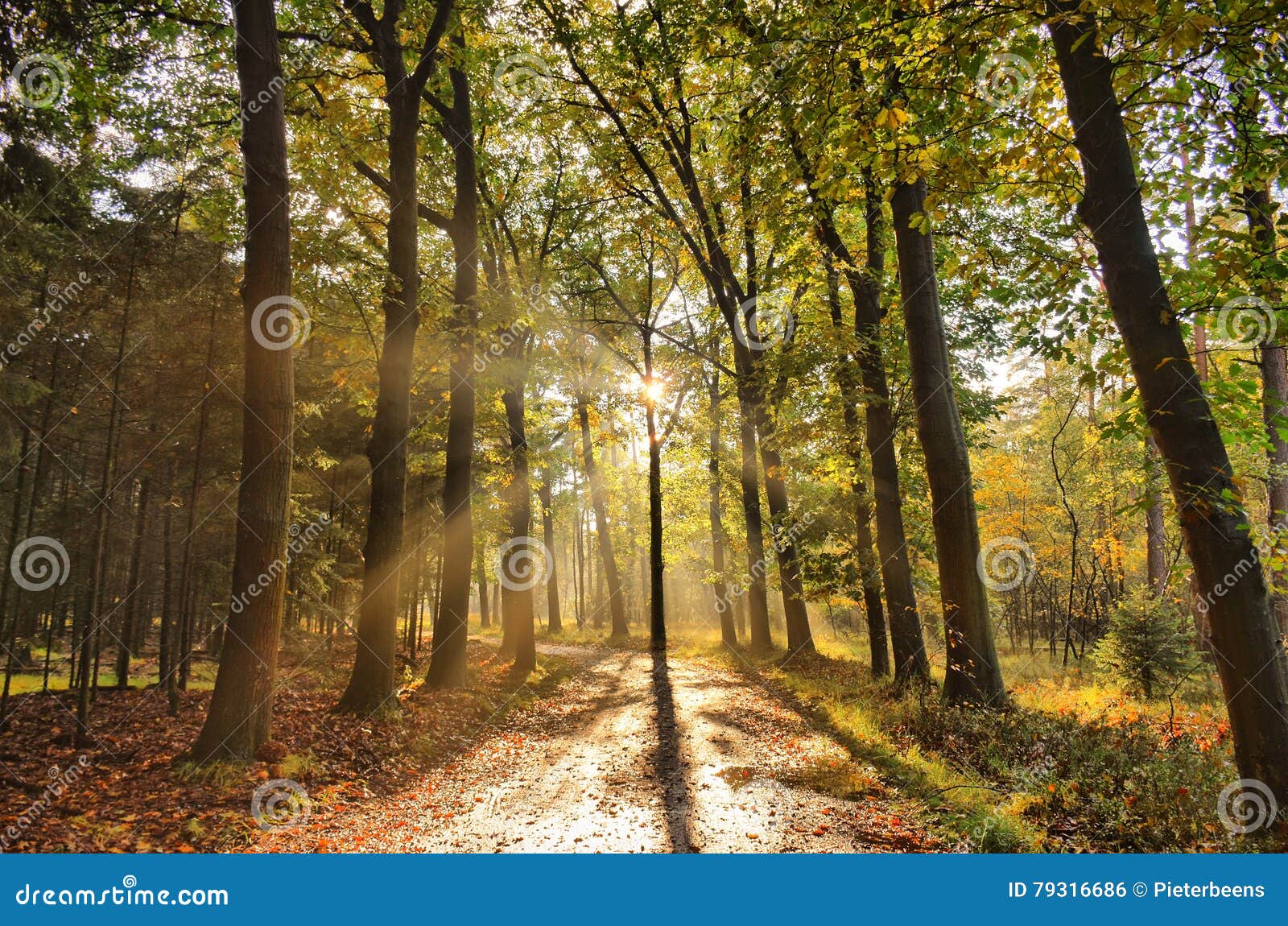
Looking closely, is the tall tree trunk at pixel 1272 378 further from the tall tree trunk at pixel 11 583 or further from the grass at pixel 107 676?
the grass at pixel 107 676

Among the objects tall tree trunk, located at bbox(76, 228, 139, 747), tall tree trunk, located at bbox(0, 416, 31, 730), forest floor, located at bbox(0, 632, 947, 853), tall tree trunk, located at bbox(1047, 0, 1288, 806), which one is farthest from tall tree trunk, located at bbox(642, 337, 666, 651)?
tall tree trunk, located at bbox(1047, 0, 1288, 806)

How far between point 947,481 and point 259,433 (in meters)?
8.44

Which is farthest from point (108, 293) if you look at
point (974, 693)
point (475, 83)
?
point (974, 693)

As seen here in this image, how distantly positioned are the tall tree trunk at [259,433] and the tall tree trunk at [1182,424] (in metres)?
7.70

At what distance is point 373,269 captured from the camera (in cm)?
1055

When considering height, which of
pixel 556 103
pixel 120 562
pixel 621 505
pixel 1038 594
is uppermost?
pixel 556 103

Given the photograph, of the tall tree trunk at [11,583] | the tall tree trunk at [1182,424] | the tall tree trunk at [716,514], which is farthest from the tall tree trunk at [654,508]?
the tall tree trunk at [1182,424]

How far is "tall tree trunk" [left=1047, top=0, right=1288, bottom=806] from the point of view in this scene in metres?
A: 3.98

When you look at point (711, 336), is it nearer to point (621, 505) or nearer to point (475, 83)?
point (475, 83)

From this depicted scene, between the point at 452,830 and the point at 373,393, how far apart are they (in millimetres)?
9418

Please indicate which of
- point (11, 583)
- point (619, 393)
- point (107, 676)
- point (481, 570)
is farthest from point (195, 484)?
point (481, 570)

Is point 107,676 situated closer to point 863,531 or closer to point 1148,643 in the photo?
point 863,531

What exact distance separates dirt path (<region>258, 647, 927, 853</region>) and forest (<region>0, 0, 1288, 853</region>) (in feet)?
0.23

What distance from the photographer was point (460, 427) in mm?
12023
